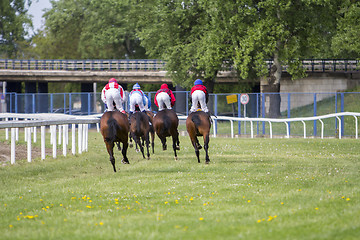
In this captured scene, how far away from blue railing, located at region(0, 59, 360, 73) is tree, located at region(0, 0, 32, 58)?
717cm

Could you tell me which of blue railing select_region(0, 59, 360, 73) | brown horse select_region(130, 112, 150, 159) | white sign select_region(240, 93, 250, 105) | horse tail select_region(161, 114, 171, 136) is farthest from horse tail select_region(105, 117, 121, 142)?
blue railing select_region(0, 59, 360, 73)

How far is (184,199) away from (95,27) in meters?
62.0

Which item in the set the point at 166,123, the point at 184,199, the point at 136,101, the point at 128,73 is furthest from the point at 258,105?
the point at 184,199

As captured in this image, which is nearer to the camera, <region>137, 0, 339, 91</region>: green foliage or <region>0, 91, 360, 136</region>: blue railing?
<region>0, 91, 360, 136</region>: blue railing

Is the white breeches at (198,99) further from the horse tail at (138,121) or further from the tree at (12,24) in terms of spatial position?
the tree at (12,24)

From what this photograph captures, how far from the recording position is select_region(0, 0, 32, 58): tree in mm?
80000

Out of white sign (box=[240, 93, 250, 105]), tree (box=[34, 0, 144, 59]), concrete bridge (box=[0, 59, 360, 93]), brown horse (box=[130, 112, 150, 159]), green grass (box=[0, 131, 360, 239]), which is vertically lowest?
green grass (box=[0, 131, 360, 239])

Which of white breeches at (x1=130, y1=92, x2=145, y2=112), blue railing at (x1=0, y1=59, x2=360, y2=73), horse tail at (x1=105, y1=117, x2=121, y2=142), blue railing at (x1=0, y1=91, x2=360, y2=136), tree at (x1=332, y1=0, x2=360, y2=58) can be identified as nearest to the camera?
horse tail at (x1=105, y1=117, x2=121, y2=142)

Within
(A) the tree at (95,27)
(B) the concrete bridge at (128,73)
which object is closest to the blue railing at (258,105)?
(B) the concrete bridge at (128,73)

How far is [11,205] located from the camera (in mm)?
10117

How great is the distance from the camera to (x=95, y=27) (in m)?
→ 70.6

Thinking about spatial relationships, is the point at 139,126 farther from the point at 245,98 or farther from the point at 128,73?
the point at 128,73

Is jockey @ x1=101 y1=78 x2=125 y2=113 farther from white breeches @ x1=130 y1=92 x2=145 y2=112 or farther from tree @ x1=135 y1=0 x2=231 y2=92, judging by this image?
tree @ x1=135 y1=0 x2=231 y2=92

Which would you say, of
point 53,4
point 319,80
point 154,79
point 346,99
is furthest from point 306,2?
point 53,4
